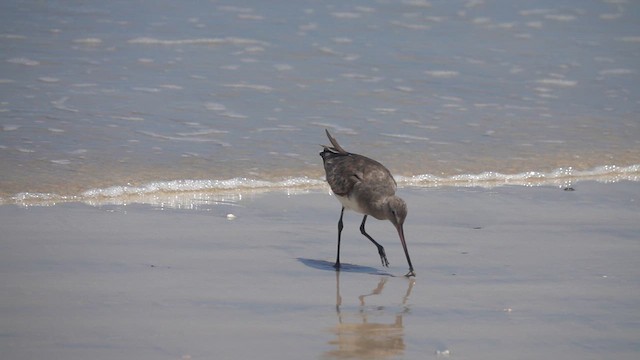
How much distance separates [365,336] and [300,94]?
6475 mm

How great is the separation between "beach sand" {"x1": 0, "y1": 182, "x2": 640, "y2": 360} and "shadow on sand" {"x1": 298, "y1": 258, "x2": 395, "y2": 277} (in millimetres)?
17

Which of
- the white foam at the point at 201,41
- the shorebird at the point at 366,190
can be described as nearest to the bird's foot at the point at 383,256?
the shorebird at the point at 366,190

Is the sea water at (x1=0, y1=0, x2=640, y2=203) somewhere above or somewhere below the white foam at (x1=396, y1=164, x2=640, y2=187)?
above

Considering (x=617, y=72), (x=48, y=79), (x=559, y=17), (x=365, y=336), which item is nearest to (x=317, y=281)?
(x=365, y=336)

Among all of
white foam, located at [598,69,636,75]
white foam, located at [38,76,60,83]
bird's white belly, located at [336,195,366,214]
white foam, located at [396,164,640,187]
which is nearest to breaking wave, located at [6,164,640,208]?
white foam, located at [396,164,640,187]

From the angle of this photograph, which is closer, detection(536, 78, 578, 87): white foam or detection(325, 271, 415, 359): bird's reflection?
detection(325, 271, 415, 359): bird's reflection

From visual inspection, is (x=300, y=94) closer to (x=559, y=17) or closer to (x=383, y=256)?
(x=383, y=256)

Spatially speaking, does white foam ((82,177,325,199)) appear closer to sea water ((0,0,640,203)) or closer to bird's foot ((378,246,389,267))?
sea water ((0,0,640,203))

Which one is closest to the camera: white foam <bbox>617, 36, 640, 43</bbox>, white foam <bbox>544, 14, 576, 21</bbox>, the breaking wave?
the breaking wave

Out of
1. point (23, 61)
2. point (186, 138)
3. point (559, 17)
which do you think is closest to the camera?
point (186, 138)

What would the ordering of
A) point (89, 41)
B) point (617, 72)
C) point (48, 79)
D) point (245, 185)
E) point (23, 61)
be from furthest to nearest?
point (89, 41)
point (617, 72)
point (23, 61)
point (48, 79)
point (245, 185)

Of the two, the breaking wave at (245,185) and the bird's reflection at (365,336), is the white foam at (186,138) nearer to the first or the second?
the breaking wave at (245,185)

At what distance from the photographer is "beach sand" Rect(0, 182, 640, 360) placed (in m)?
5.36

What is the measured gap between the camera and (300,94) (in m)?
11.8
